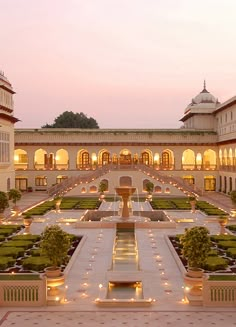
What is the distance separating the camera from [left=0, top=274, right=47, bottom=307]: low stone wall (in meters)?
15.0

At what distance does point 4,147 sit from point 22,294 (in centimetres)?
3747

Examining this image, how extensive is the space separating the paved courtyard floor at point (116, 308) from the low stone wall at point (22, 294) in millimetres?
311

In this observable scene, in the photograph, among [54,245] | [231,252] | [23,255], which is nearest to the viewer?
[54,245]

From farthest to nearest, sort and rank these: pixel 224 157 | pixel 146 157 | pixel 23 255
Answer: pixel 146 157, pixel 224 157, pixel 23 255

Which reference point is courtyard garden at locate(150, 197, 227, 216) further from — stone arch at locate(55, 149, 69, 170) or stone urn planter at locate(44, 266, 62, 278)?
stone arch at locate(55, 149, 69, 170)

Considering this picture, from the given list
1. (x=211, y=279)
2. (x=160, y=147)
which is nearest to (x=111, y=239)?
(x=211, y=279)

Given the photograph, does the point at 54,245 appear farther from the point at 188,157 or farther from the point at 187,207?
the point at 188,157

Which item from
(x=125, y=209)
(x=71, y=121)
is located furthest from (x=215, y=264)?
(x=71, y=121)

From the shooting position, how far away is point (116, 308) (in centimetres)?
1476

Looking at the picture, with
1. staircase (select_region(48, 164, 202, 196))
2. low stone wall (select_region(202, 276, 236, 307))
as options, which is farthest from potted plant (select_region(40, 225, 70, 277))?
staircase (select_region(48, 164, 202, 196))

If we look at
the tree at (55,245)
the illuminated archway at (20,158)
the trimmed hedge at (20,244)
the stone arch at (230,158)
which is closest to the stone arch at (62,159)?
the illuminated archway at (20,158)

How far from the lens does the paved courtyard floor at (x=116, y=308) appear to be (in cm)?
1355

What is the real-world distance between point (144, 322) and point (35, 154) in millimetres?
55123

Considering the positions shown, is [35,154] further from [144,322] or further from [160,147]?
[144,322]
